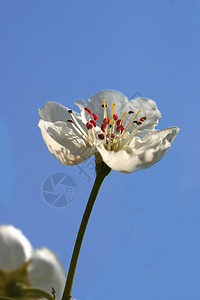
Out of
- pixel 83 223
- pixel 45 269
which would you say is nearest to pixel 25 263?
pixel 45 269

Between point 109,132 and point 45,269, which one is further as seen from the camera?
point 109,132

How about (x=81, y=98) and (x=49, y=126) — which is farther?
(x=81, y=98)

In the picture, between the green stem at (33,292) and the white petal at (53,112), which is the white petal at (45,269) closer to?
the green stem at (33,292)

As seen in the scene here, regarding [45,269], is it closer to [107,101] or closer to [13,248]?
[13,248]

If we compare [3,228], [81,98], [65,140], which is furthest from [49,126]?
[3,228]

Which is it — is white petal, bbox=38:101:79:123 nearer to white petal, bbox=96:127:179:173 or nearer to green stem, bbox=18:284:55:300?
white petal, bbox=96:127:179:173

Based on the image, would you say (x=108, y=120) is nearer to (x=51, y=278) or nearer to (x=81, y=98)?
(x=81, y=98)

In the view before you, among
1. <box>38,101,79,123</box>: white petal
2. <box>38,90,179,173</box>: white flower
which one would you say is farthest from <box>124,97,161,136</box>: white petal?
<box>38,101,79,123</box>: white petal
